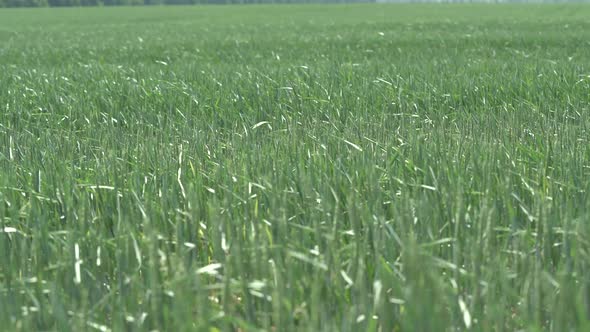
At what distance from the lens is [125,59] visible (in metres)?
11.1

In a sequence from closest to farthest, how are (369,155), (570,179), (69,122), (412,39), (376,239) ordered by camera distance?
1. (376,239)
2. (570,179)
3. (369,155)
4. (69,122)
5. (412,39)

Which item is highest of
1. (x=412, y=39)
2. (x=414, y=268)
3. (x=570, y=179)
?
(x=414, y=268)

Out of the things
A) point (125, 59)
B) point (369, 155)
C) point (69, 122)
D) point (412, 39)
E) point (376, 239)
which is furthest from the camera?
point (412, 39)

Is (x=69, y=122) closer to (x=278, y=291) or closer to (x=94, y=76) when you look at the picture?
(x=94, y=76)

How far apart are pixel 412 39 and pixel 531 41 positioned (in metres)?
2.37

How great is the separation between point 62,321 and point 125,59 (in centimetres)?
1023

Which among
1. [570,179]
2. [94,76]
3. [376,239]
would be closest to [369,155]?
[570,179]

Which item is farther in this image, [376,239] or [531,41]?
[531,41]

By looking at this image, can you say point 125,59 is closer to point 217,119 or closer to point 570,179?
point 217,119

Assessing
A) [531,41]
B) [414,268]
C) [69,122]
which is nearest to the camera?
[414,268]

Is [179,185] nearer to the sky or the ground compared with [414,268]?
nearer to the ground

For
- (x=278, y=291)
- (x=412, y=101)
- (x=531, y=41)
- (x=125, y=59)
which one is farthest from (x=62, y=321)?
(x=531, y=41)

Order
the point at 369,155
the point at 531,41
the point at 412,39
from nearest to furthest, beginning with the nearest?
the point at 369,155
the point at 531,41
the point at 412,39

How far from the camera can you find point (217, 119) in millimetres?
4469
